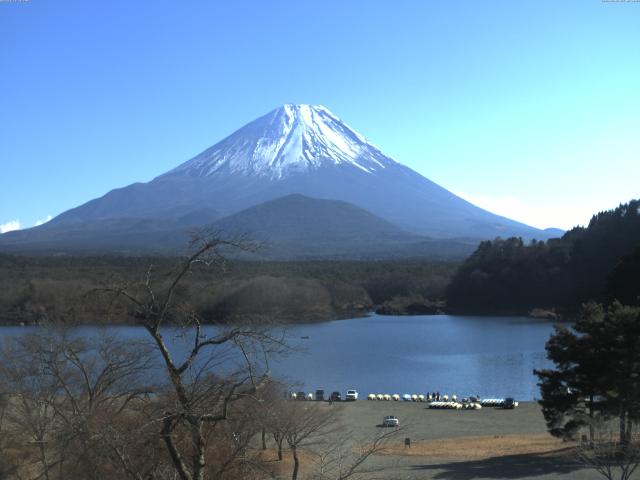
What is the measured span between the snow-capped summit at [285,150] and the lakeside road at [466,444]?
106789 mm

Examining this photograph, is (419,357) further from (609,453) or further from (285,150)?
(285,150)

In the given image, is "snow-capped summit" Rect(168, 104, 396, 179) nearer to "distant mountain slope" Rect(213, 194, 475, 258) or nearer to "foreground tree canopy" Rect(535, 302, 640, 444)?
"distant mountain slope" Rect(213, 194, 475, 258)

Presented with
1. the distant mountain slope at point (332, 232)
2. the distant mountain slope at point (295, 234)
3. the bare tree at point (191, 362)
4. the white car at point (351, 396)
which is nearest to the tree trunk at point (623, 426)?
the bare tree at point (191, 362)

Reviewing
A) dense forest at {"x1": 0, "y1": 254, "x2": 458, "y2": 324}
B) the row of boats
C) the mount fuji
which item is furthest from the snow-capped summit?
Answer: the row of boats

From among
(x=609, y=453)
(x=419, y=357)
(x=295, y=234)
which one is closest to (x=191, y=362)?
(x=609, y=453)

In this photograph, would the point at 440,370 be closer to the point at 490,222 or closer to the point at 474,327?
the point at 474,327

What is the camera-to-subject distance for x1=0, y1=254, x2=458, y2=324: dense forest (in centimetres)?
3127

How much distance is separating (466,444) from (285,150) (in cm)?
11534

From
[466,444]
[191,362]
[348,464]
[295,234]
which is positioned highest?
[295,234]

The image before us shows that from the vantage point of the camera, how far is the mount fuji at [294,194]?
10075cm

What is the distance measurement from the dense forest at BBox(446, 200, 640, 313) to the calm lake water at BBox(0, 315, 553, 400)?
175 inches

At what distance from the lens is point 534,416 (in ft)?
59.6

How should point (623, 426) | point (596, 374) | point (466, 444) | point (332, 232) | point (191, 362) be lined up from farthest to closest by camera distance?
point (332, 232), point (466, 444), point (596, 374), point (623, 426), point (191, 362)

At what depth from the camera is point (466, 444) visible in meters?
14.7
